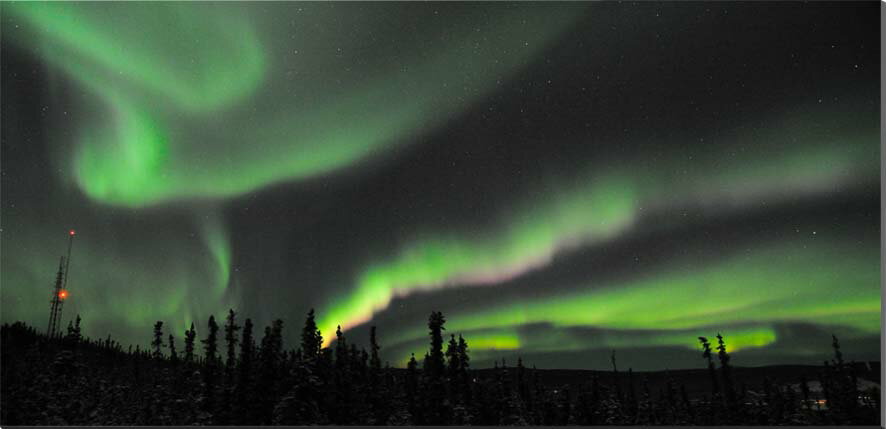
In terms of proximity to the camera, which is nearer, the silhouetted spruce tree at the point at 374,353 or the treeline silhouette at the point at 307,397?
the treeline silhouette at the point at 307,397

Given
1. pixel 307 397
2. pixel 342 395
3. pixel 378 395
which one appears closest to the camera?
pixel 307 397

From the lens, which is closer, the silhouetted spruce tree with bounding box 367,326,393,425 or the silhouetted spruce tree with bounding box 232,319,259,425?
the silhouetted spruce tree with bounding box 232,319,259,425

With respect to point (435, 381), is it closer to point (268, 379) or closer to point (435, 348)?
point (435, 348)

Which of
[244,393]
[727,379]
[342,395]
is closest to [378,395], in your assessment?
[342,395]

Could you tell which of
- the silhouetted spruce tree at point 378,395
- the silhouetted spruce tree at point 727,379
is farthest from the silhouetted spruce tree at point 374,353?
the silhouetted spruce tree at point 727,379

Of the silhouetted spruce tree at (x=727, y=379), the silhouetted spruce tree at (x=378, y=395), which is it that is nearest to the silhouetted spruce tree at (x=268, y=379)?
the silhouetted spruce tree at (x=378, y=395)

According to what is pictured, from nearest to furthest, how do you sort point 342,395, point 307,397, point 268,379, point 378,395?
point 307,397 → point 268,379 → point 342,395 → point 378,395

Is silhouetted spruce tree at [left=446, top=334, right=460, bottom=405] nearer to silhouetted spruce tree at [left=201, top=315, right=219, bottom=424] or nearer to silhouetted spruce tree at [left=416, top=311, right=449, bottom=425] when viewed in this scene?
silhouetted spruce tree at [left=416, top=311, right=449, bottom=425]

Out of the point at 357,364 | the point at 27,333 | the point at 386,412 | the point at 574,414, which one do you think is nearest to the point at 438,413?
the point at 386,412

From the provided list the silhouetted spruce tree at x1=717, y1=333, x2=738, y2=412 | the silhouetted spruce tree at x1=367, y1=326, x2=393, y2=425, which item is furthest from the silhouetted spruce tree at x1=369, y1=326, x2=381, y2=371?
the silhouetted spruce tree at x1=717, y1=333, x2=738, y2=412

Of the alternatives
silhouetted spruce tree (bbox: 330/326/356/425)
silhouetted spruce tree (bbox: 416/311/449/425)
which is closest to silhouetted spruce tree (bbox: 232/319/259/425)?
silhouetted spruce tree (bbox: 330/326/356/425)

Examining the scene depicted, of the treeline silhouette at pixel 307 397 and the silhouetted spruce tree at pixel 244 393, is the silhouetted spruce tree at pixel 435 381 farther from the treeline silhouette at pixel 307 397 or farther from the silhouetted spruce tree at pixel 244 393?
the silhouetted spruce tree at pixel 244 393

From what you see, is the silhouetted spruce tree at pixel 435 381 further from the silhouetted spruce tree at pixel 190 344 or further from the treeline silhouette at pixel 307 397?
the silhouetted spruce tree at pixel 190 344

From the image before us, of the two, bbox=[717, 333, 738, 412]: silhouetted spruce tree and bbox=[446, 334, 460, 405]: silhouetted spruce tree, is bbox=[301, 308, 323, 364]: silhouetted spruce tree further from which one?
bbox=[717, 333, 738, 412]: silhouetted spruce tree
